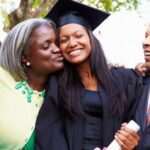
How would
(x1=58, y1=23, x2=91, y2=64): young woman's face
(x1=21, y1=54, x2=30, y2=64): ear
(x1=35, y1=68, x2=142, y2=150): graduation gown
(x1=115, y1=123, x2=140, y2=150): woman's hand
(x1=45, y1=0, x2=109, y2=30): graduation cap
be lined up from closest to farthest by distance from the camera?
1. (x1=115, y1=123, x2=140, y2=150): woman's hand
2. (x1=35, y1=68, x2=142, y2=150): graduation gown
3. (x1=58, y1=23, x2=91, y2=64): young woman's face
4. (x1=21, y1=54, x2=30, y2=64): ear
5. (x1=45, y1=0, x2=109, y2=30): graduation cap

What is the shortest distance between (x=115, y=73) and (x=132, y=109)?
32 cm

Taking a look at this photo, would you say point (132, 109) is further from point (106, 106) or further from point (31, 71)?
point (31, 71)

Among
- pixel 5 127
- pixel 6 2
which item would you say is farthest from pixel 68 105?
pixel 6 2

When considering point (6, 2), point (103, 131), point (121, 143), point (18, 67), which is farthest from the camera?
point (6, 2)

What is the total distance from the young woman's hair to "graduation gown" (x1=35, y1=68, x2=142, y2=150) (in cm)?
4

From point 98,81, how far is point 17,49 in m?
0.66

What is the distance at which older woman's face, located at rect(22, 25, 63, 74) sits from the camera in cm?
339

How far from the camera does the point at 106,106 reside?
3.24m

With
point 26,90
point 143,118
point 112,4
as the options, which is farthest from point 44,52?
point 112,4

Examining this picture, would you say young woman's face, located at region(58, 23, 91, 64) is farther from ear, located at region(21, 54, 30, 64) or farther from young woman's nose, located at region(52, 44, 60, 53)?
ear, located at region(21, 54, 30, 64)

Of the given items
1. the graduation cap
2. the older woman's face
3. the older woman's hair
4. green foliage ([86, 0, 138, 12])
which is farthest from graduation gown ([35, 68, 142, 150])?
green foliage ([86, 0, 138, 12])

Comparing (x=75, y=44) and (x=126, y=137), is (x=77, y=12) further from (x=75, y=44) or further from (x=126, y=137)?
(x=126, y=137)

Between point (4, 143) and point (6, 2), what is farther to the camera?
point (6, 2)

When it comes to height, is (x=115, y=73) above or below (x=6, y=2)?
above
